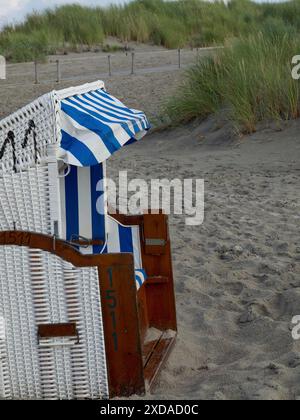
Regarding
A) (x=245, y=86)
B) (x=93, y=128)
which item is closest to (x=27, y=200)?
(x=93, y=128)

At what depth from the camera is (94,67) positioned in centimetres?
2312

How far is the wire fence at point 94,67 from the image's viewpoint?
69.9 ft

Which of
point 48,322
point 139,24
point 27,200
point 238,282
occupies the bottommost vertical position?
point 238,282

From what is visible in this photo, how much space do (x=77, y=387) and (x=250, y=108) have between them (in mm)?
8798

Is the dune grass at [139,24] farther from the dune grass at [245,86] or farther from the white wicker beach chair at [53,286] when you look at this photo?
the white wicker beach chair at [53,286]

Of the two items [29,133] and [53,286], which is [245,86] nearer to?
[29,133]

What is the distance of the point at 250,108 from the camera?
12164 mm

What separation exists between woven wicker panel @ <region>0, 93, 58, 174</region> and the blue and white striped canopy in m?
0.10

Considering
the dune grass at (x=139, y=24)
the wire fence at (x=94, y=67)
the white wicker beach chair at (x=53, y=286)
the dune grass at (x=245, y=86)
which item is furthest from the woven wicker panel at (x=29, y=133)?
the dune grass at (x=139, y=24)

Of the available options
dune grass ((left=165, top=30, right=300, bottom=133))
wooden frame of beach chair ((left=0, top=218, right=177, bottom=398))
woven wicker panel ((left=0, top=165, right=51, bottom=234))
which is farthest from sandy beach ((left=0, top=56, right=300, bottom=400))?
woven wicker panel ((left=0, top=165, right=51, bottom=234))

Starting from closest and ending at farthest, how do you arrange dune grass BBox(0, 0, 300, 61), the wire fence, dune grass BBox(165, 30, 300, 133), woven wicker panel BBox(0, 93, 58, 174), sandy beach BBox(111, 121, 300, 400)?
woven wicker panel BBox(0, 93, 58, 174)
sandy beach BBox(111, 121, 300, 400)
dune grass BBox(165, 30, 300, 133)
the wire fence
dune grass BBox(0, 0, 300, 61)

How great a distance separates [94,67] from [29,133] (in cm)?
1969

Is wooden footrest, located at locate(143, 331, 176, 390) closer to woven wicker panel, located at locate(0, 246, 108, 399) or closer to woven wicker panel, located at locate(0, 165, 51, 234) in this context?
woven wicker panel, located at locate(0, 246, 108, 399)

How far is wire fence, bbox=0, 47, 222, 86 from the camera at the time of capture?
21297 millimetres
